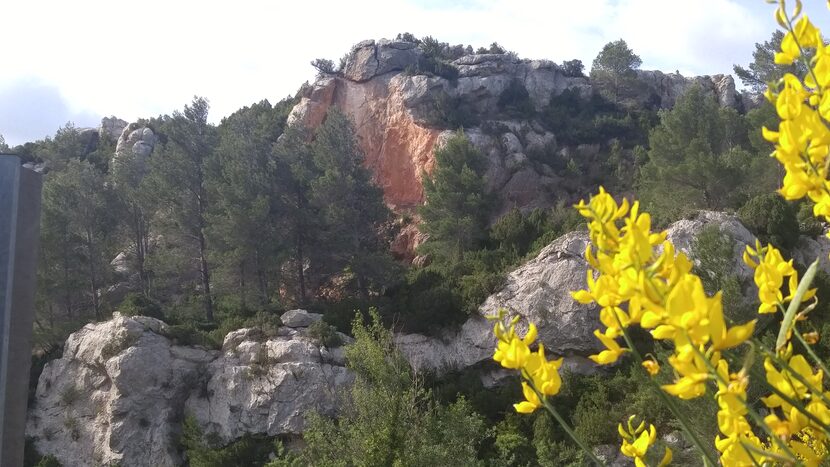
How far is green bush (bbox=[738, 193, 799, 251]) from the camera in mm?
15047

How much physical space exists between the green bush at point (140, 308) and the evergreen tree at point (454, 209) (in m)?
8.42

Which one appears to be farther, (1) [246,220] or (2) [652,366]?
(1) [246,220]

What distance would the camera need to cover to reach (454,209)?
66.5 feet

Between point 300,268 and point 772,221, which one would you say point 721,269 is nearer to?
point 772,221

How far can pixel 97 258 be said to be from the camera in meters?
19.2

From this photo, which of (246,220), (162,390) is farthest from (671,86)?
(162,390)

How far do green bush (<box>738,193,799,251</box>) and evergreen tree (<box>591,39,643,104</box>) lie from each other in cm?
1975

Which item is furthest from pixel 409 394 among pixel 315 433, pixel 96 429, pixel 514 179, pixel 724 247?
pixel 514 179

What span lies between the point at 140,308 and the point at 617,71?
2892 cm

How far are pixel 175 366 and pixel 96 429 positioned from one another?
2.08 m

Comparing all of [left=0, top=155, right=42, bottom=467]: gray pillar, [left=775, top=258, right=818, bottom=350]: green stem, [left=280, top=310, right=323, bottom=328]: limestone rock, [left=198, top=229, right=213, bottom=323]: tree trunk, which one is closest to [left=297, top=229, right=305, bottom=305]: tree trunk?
[left=280, top=310, right=323, bottom=328]: limestone rock

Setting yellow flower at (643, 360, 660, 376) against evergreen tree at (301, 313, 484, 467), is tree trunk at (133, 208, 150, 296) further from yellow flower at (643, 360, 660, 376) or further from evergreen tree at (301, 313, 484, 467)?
yellow flower at (643, 360, 660, 376)

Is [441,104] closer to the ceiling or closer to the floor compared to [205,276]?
closer to the ceiling

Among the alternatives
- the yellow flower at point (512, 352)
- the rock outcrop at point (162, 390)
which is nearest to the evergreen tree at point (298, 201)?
the rock outcrop at point (162, 390)
